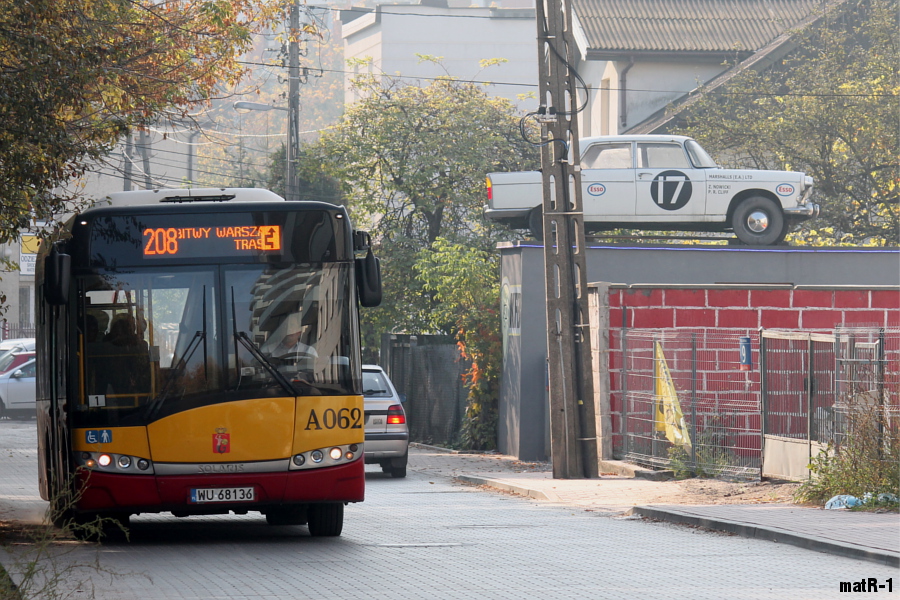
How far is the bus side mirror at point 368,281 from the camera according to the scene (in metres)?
11.3

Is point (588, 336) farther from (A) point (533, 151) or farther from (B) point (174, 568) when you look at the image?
(A) point (533, 151)

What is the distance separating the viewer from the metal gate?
587 inches

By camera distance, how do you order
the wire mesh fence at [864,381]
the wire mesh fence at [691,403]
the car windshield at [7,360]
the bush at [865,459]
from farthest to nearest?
the car windshield at [7,360]
the wire mesh fence at [691,403]
the wire mesh fence at [864,381]
the bush at [865,459]

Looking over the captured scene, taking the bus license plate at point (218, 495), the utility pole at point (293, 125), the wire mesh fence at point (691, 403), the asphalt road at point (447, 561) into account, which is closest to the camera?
the asphalt road at point (447, 561)

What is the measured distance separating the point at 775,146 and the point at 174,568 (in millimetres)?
26222

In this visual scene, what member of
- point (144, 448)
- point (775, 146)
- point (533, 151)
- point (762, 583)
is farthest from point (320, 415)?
point (533, 151)

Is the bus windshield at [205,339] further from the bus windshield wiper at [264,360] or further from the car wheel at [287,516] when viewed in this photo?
the car wheel at [287,516]

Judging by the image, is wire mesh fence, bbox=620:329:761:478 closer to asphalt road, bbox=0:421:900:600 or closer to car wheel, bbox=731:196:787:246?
car wheel, bbox=731:196:787:246

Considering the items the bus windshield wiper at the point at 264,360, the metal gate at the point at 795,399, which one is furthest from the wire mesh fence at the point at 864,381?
the bus windshield wiper at the point at 264,360

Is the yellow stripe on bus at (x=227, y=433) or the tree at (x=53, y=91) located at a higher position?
the tree at (x=53, y=91)

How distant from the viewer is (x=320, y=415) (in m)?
11.1

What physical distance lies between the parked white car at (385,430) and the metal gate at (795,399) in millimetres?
6040

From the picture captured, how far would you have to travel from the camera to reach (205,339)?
11.0m

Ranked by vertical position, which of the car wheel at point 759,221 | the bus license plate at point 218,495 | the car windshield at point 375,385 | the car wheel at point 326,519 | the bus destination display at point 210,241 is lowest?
the car wheel at point 326,519
